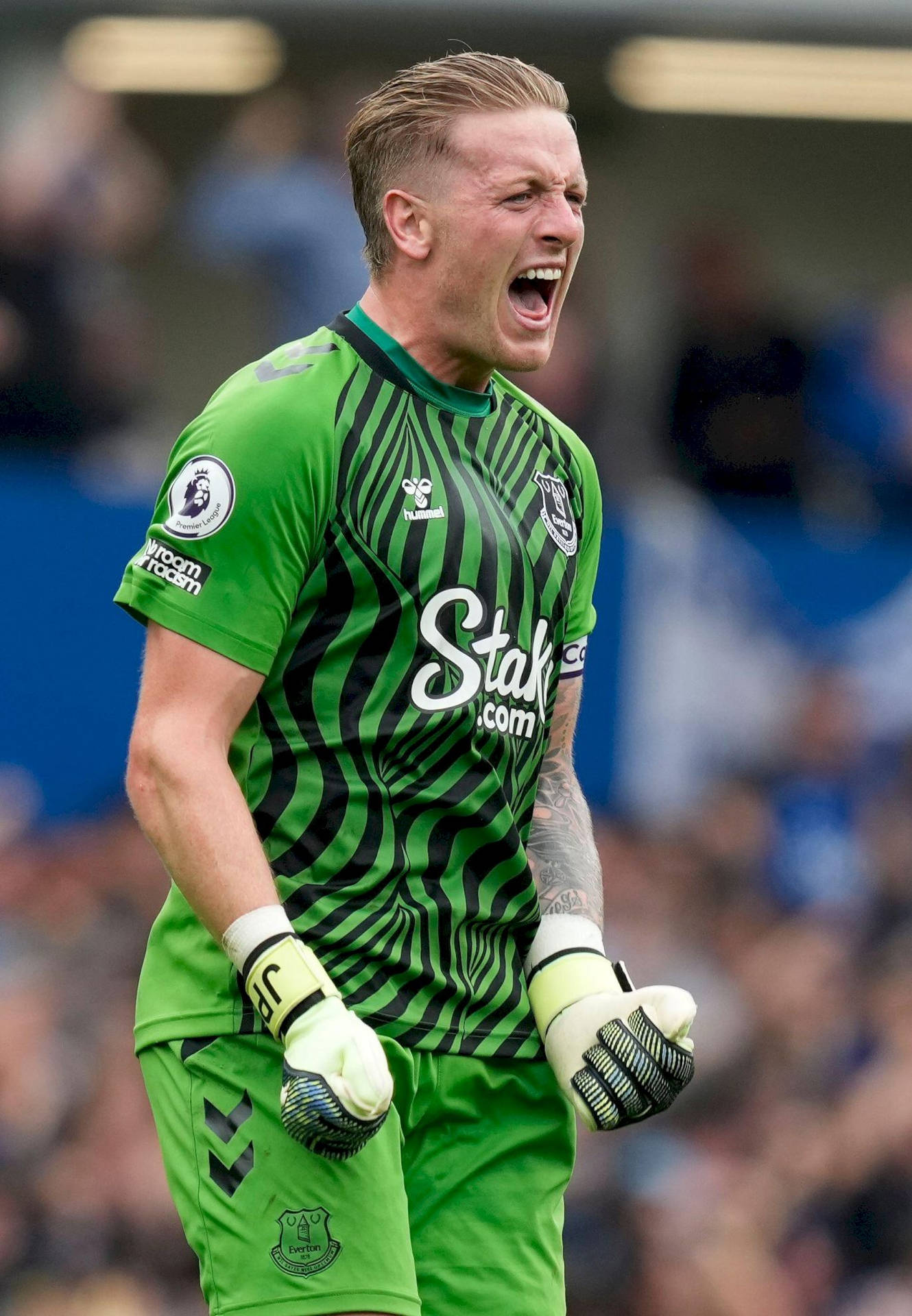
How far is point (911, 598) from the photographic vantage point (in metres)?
9.77

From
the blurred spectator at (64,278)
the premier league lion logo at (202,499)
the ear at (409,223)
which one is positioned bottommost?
the premier league lion logo at (202,499)

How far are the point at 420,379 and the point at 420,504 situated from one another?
261 millimetres

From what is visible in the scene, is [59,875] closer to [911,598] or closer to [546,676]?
[911,598]

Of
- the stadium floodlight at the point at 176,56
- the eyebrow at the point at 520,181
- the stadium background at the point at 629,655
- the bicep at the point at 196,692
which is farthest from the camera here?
the stadium floodlight at the point at 176,56

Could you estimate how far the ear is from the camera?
12.6ft

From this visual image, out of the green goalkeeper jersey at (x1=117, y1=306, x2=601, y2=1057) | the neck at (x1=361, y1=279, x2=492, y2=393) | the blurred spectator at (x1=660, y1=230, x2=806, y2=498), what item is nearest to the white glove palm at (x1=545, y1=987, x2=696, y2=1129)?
the green goalkeeper jersey at (x1=117, y1=306, x2=601, y2=1057)

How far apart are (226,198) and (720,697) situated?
2.89 meters

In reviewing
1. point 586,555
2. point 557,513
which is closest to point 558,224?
point 557,513

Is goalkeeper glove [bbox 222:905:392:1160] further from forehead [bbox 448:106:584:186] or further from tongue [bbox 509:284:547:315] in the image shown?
forehead [bbox 448:106:584:186]

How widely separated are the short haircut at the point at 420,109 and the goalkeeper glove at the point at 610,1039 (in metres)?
1.26

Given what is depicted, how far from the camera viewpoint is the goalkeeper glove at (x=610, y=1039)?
3.66m

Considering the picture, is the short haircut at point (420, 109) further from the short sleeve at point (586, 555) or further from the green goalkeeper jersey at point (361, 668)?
the short sleeve at point (586, 555)

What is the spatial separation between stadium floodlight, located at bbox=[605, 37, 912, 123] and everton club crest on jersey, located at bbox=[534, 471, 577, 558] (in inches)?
262

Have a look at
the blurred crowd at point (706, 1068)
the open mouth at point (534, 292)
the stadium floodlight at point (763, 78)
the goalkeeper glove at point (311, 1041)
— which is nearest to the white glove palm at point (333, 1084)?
the goalkeeper glove at point (311, 1041)
